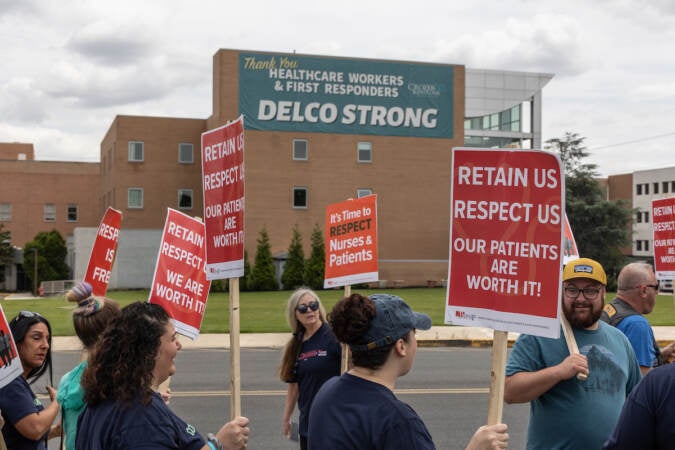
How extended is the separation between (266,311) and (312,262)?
16.9 m

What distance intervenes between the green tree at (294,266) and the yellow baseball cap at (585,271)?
4183 cm

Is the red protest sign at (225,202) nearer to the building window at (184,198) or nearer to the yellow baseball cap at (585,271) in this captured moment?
the yellow baseball cap at (585,271)

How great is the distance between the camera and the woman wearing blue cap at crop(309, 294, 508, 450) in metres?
3.28

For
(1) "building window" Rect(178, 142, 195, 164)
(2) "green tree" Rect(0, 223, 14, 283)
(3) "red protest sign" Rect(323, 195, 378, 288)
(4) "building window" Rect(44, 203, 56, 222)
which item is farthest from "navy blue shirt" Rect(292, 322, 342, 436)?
(4) "building window" Rect(44, 203, 56, 222)

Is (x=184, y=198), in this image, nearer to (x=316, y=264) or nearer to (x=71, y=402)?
(x=316, y=264)

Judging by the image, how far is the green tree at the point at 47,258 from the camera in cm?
5947

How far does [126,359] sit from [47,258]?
59.9m

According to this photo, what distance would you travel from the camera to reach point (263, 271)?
46.8 meters

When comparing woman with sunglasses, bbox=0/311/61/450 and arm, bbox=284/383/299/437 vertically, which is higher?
woman with sunglasses, bbox=0/311/61/450

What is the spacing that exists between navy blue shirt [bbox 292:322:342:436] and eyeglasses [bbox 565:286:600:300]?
2.49 metres

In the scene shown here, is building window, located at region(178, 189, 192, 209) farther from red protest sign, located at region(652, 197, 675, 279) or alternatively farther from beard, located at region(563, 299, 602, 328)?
beard, located at region(563, 299, 602, 328)

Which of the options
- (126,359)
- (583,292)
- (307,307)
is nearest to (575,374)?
(583,292)

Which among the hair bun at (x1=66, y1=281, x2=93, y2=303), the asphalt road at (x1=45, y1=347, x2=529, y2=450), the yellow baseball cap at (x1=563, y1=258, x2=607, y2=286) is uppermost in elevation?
the yellow baseball cap at (x1=563, y1=258, x2=607, y2=286)

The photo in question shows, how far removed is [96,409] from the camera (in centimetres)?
338
